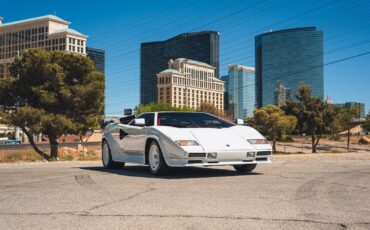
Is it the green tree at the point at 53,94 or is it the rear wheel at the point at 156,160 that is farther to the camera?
the green tree at the point at 53,94

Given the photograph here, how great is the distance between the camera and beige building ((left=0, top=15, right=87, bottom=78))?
160000 mm

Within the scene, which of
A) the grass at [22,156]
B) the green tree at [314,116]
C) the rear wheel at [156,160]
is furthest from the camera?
the green tree at [314,116]

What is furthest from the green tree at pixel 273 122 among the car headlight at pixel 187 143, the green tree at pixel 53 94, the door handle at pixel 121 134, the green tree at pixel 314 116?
the car headlight at pixel 187 143

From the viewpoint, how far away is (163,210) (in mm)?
5062

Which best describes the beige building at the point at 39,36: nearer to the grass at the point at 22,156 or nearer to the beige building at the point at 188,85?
the beige building at the point at 188,85

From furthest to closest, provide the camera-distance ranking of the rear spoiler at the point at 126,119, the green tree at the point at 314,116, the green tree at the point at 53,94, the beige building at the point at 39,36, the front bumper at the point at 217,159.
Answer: the beige building at the point at 39,36, the green tree at the point at 314,116, the green tree at the point at 53,94, the rear spoiler at the point at 126,119, the front bumper at the point at 217,159

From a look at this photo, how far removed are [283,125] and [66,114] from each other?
85.2ft

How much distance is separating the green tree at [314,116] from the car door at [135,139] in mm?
36674

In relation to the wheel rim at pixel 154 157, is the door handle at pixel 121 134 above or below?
above

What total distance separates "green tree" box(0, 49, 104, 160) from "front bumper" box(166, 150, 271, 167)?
867 inches

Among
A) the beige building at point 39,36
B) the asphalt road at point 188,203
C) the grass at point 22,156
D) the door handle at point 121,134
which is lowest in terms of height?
the grass at point 22,156

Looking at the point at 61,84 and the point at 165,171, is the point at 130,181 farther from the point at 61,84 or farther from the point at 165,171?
the point at 61,84

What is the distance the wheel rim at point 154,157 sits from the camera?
8.88 meters

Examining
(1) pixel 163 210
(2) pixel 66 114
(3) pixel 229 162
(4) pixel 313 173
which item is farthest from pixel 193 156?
(2) pixel 66 114
